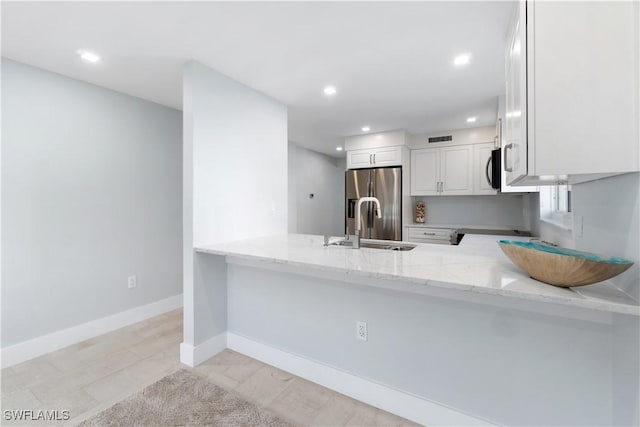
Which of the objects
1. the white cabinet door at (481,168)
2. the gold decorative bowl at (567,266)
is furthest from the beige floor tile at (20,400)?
the white cabinet door at (481,168)

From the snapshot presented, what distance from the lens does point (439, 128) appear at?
4047mm

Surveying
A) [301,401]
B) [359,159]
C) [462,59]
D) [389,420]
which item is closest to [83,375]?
[301,401]

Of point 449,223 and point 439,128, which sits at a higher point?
point 439,128

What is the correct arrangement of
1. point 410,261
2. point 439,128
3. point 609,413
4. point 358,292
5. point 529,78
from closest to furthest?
point 529,78
point 609,413
point 410,261
point 358,292
point 439,128

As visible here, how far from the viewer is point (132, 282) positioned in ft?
9.55

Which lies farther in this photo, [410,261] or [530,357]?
[410,261]

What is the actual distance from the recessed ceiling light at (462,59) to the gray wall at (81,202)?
117 inches

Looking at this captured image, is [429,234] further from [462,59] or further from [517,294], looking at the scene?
[517,294]

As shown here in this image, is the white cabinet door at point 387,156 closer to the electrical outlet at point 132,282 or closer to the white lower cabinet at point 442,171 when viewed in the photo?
the white lower cabinet at point 442,171

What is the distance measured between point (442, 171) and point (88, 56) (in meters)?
4.22

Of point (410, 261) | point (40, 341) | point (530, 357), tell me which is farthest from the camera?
point (40, 341)

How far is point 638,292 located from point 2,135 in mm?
3763

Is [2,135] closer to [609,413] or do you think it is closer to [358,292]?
[358,292]

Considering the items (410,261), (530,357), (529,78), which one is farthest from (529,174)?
(530,357)
